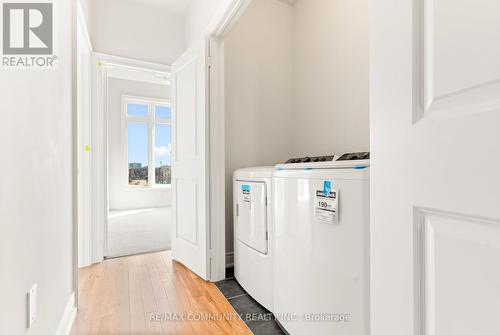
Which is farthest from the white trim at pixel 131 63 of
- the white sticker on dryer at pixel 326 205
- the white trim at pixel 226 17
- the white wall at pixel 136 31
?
the white sticker on dryer at pixel 326 205

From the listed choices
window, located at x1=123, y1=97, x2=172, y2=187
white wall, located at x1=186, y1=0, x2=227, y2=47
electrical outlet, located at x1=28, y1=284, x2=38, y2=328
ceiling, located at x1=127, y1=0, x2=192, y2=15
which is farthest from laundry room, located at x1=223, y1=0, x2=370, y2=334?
window, located at x1=123, y1=97, x2=172, y2=187

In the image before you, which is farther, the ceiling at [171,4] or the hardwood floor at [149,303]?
the ceiling at [171,4]

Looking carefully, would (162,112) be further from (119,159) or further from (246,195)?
(246,195)

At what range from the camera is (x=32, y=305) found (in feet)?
3.20

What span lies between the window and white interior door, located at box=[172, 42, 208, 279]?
3.95 m

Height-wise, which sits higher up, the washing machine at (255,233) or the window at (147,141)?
the window at (147,141)

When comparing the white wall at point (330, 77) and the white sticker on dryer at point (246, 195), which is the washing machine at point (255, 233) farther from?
the white wall at point (330, 77)

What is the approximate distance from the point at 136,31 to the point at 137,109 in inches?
155

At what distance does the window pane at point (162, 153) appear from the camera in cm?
666

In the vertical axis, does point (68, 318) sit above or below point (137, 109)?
below

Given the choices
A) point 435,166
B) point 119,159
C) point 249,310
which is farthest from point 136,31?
point 119,159

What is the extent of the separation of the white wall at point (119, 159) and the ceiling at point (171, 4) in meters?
3.73

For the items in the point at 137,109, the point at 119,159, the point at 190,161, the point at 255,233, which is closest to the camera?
the point at 255,233

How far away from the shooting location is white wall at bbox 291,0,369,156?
2092 millimetres
